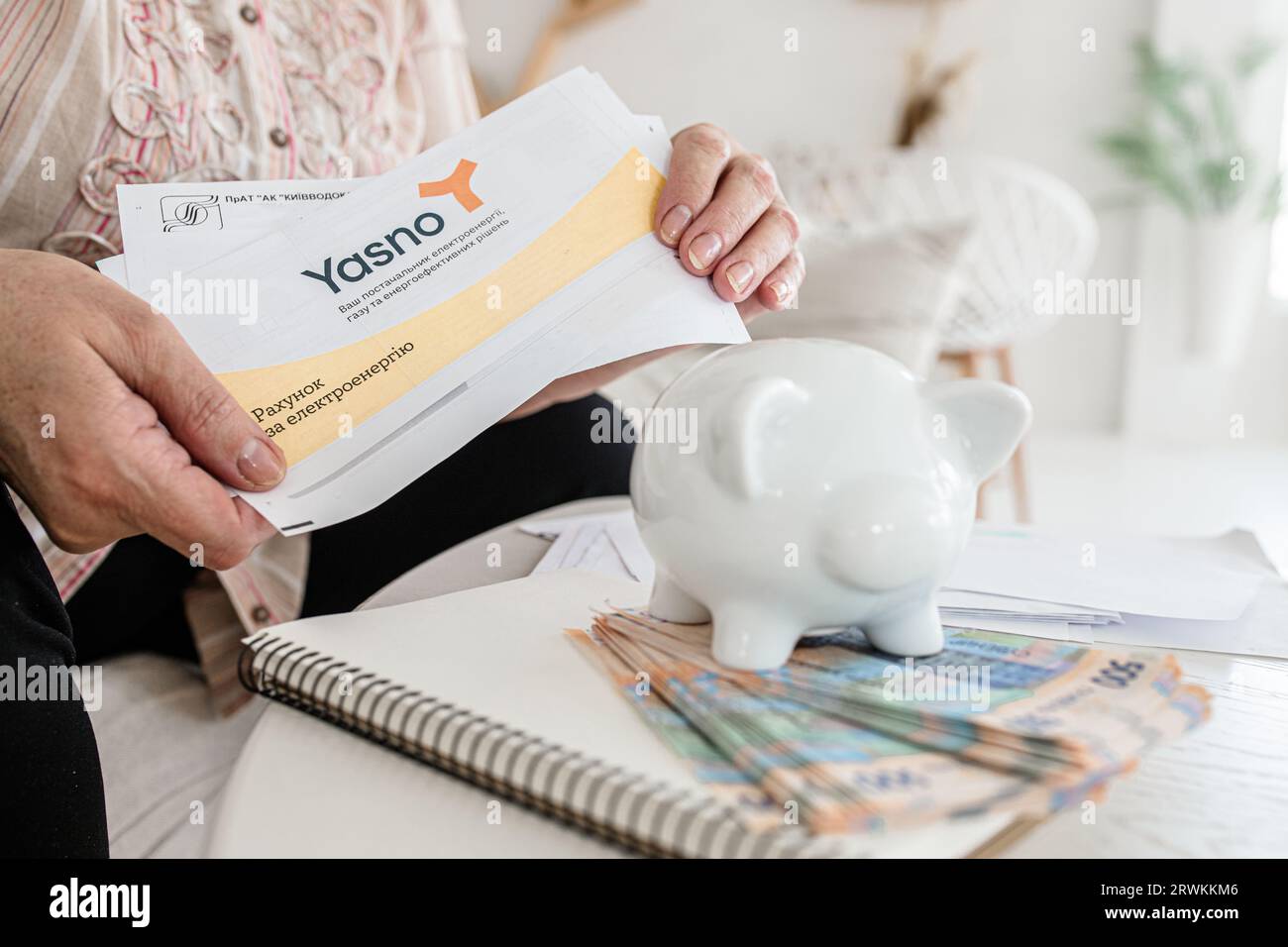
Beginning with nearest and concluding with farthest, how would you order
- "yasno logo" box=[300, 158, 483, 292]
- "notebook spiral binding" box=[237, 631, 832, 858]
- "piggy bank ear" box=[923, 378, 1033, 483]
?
"notebook spiral binding" box=[237, 631, 832, 858] < "piggy bank ear" box=[923, 378, 1033, 483] < "yasno logo" box=[300, 158, 483, 292]

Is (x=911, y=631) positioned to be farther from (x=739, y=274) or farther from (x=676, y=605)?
(x=739, y=274)

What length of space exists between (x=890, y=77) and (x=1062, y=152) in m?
0.56

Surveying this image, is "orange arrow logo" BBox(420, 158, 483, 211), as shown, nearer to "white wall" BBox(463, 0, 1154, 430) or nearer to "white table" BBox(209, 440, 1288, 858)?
"white table" BBox(209, 440, 1288, 858)

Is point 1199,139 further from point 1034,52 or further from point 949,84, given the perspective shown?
point 949,84

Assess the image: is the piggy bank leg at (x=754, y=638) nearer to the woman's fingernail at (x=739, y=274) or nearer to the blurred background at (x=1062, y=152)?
the woman's fingernail at (x=739, y=274)

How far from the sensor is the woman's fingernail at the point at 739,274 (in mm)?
558

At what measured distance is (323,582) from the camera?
827 mm

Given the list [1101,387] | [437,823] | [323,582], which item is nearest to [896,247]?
[323,582]

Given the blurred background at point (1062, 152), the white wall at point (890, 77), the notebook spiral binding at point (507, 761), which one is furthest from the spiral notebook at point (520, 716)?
the white wall at point (890, 77)

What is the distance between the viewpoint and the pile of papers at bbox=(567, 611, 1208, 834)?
28 centimetres

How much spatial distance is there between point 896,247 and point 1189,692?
145 cm

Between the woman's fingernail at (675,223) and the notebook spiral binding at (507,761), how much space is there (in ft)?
0.98

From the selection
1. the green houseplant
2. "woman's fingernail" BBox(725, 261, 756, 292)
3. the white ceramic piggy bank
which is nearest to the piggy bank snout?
the white ceramic piggy bank

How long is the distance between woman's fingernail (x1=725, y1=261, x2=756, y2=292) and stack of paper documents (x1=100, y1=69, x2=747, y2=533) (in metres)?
0.01
